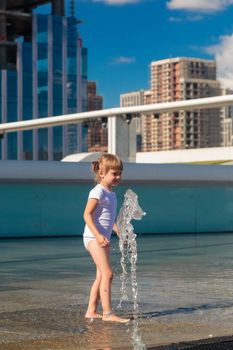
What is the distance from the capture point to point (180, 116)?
166 metres

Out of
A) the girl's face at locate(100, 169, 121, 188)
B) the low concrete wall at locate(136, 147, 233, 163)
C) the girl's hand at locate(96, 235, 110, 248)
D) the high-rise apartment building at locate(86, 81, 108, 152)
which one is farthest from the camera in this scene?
the high-rise apartment building at locate(86, 81, 108, 152)

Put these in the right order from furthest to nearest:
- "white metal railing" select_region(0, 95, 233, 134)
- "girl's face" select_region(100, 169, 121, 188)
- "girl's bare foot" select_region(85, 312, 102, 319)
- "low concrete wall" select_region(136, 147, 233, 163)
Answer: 1. "low concrete wall" select_region(136, 147, 233, 163)
2. "white metal railing" select_region(0, 95, 233, 134)
3. "girl's bare foot" select_region(85, 312, 102, 319)
4. "girl's face" select_region(100, 169, 121, 188)

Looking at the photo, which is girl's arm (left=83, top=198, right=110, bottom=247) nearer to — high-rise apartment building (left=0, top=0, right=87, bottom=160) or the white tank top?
the white tank top

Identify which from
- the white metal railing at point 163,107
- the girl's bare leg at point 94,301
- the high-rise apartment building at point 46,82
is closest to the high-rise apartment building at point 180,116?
the high-rise apartment building at point 46,82

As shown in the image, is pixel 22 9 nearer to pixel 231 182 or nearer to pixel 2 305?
pixel 231 182

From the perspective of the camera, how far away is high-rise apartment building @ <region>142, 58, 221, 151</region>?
16812 cm

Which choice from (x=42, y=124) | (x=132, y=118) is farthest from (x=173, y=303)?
(x=42, y=124)

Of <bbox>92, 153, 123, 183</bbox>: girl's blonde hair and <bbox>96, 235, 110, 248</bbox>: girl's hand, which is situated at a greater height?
<bbox>92, 153, 123, 183</bbox>: girl's blonde hair

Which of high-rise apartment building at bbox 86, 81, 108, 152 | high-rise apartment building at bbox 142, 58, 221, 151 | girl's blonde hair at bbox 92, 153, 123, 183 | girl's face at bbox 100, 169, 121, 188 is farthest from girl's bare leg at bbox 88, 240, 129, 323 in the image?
high-rise apartment building at bbox 142, 58, 221, 151

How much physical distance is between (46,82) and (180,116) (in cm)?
8074

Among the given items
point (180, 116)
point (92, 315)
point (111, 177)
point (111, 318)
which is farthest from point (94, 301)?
point (180, 116)

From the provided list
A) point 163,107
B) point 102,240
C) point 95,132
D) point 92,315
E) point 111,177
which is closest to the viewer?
point 102,240

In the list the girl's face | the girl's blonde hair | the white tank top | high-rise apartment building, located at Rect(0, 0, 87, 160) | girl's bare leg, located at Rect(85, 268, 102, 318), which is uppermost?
high-rise apartment building, located at Rect(0, 0, 87, 160)

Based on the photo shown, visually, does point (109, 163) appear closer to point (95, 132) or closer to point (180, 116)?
point (95, 132)
